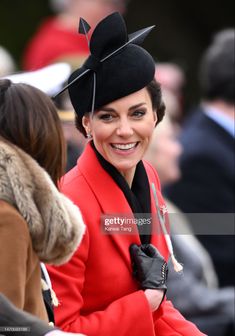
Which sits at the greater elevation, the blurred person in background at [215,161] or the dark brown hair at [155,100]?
the dark brown hair at [155,100]

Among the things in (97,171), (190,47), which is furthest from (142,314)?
(190,47)

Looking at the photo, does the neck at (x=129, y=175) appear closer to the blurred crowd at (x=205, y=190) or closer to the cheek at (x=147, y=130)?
the cheek at (x=147, y=130)

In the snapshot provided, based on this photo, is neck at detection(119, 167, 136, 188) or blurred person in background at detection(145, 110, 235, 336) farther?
blurred person in background at detection(145, 110, 235, 336)

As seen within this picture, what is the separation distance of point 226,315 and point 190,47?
4.82 m

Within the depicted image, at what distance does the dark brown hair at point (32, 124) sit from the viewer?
4059 mm

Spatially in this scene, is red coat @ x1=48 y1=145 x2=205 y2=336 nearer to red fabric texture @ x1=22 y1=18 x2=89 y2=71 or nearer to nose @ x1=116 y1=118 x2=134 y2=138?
nose @ x1=116 y1=118 x2=134 y2=138

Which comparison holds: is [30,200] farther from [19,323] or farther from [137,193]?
[137,193]

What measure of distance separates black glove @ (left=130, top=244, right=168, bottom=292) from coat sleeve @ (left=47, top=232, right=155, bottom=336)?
53 millimetres

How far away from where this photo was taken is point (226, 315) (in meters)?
7.23

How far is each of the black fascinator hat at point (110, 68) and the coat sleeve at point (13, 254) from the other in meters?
0.83

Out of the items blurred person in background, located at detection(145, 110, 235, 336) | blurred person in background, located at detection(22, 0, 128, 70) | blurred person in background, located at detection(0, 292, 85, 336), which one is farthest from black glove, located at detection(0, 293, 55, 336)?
blurred person in background, located at detection(22, 0, 128, 70)

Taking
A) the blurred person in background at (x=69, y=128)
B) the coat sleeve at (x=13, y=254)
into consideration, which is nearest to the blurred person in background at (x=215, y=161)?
the blurred person in background at (x=69, y=128)

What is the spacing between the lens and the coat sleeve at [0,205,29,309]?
385 cm

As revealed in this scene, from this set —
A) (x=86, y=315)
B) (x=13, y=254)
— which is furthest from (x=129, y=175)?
(x=13, y=254)
